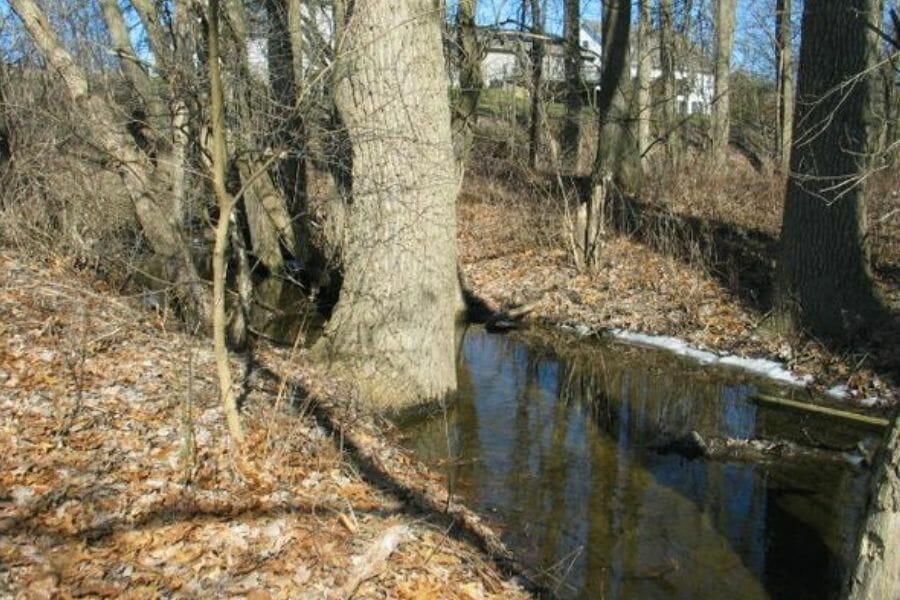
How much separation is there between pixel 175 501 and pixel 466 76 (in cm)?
947

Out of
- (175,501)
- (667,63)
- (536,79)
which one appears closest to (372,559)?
(175,501)

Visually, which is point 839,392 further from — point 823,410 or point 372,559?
point 372,559

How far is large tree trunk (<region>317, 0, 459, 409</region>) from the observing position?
7.80m

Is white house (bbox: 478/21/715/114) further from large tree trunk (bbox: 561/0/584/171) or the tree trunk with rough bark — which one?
the tree trunk with rough bark

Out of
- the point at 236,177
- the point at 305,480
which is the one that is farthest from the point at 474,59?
the point at 305,480

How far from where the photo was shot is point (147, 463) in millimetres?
5219

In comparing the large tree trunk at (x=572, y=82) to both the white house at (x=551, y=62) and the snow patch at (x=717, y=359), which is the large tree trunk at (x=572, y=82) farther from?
the snow patch at (x=717, y=359)

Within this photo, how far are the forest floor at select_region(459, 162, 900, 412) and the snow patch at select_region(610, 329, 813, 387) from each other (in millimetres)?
123

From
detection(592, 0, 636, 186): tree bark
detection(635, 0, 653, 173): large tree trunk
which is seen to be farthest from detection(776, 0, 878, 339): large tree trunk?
detection(635, 0, 653, 173): large tree trunk

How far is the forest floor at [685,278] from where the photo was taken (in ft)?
31.0

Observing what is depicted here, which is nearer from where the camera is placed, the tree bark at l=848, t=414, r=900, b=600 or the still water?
the tree bark at l=848, t=414, r=900, b=600

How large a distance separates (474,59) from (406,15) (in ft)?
16.9

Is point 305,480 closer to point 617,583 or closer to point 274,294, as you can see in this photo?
point 617,583

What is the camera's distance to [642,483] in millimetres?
6941
